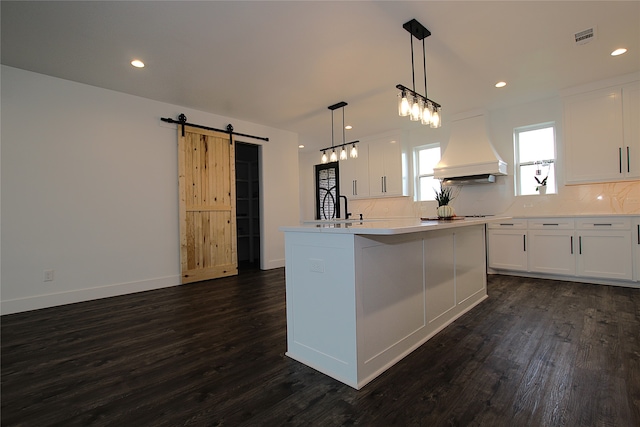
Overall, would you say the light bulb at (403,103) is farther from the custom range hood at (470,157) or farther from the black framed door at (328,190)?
the black framed door at (328,190)

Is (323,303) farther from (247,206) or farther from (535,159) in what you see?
(247,206)

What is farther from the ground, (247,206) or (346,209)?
(247,206)

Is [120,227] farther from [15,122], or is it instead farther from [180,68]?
[180,68]

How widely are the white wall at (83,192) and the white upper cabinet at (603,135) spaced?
17.7ft

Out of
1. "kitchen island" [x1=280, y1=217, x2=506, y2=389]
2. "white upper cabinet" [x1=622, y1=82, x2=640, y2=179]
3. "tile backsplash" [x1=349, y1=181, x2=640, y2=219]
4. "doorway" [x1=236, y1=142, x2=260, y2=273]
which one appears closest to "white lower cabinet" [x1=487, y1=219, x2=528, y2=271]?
"tile backsplash" [x1=349, y1=181, x2=640, y2=219]

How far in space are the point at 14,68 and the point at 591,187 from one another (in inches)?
287

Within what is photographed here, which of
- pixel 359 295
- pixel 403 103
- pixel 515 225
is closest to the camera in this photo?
pixel 359 295

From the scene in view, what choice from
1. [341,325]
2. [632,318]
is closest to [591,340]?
[632,318]

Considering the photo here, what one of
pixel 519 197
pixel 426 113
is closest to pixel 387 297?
pixel 426 113

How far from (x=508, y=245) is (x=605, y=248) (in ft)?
3.49

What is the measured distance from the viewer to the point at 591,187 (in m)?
4.19

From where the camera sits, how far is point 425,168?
19.9 ft

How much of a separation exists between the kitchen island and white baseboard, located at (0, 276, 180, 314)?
2898mm

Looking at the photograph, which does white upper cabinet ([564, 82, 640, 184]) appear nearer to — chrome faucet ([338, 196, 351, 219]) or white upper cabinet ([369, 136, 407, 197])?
white upper cabinet ([369, 136, 407, 197])
